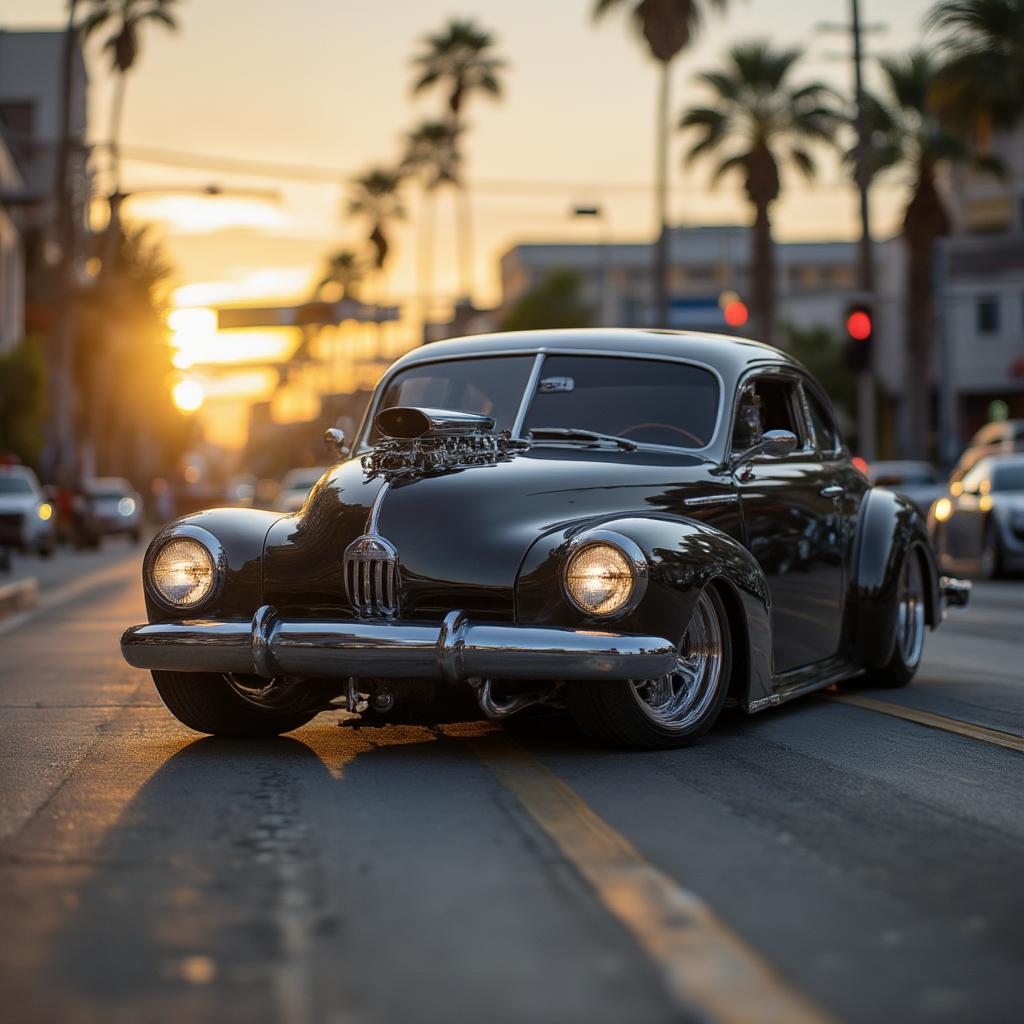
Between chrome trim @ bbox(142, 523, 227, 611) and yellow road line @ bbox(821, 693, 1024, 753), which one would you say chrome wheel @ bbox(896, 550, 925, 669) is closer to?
yellow road line @ bbox(821, 693, 1024, 753)

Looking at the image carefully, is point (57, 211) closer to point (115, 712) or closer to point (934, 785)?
point (115, 712)

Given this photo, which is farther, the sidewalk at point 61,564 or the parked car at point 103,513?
the parked car at point 103,513

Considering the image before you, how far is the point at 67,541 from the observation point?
45000 millimetres

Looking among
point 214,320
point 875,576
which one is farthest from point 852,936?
point 214,320

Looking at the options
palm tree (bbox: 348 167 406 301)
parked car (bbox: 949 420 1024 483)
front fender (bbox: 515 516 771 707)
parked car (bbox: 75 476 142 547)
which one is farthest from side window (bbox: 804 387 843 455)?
palm tree (bbox: 348 167 406 301)

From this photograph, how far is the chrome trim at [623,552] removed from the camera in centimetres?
680

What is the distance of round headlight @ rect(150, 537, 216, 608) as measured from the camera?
747cm

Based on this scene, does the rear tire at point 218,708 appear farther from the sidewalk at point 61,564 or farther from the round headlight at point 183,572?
the sidewalk at point 61,564

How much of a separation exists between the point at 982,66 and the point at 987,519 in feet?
86.7

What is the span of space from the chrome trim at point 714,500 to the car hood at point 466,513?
0.13 ft

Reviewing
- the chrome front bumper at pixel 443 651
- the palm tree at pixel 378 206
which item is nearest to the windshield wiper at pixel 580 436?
the chrome front bumper at pixel 443 651

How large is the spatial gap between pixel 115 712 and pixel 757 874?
474 centimetres

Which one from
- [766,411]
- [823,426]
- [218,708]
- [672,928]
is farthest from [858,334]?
[672,928]

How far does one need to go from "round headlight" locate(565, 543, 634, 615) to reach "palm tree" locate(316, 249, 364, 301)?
117 m
